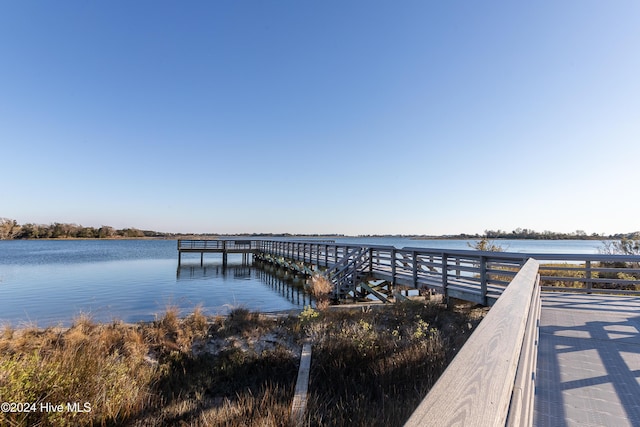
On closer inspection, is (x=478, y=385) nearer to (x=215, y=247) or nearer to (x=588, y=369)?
(x=588, y=369)

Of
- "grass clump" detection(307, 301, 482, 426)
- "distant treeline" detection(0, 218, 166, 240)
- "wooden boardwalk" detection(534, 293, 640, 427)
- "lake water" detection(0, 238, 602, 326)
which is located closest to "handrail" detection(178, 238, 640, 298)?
"wooden boardwalk" detection(534, 293, 640, 427)

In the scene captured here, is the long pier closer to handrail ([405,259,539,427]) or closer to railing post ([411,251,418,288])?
handrail ([405,259,539,427])

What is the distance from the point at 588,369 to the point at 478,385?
10.6ft

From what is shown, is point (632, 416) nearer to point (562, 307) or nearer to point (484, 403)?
point (484, 403)

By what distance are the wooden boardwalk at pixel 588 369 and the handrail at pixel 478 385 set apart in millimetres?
1540

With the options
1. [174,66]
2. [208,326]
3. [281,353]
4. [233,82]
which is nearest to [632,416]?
[281,353]

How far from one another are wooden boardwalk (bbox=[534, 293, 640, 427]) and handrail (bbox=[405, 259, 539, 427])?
1.54 meters

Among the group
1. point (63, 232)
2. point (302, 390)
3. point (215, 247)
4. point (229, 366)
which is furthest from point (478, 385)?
point (63, 232)

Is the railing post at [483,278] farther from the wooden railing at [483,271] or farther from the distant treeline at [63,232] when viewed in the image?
the distant treeline at [63,232]

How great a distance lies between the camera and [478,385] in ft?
2.92

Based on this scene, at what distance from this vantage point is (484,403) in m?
0.80

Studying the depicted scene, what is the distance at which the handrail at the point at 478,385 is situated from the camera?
2.40 feet

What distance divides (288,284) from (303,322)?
11.7 m

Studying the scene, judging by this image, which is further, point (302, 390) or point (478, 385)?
point (302, 390)
